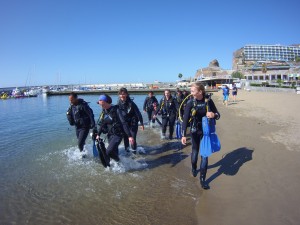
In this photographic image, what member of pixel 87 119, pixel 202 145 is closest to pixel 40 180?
pixel 87 119

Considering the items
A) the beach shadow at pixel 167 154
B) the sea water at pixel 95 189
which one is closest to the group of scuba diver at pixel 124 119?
the sea water at pixel 95 189

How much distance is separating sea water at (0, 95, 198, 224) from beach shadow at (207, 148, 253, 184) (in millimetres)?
817

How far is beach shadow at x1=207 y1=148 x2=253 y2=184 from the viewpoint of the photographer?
5602 mm

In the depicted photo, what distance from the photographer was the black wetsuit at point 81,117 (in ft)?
22.0

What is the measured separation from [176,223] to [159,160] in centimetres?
330

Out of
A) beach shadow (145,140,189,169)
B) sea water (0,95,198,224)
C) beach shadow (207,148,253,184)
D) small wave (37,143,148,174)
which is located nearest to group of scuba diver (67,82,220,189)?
small wave (37,143,148,174)

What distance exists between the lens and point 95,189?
17.3 ft

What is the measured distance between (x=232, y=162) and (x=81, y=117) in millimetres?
4219

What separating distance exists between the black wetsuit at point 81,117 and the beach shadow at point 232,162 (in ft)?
11.4

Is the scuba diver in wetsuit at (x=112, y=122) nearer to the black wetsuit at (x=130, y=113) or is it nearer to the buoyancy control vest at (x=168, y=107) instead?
the black wetsuit at (x=130, y=113)

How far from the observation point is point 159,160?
7137 mm

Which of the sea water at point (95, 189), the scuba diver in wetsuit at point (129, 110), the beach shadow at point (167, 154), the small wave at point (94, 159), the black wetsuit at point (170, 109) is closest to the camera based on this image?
the sea water at point (95, 189)

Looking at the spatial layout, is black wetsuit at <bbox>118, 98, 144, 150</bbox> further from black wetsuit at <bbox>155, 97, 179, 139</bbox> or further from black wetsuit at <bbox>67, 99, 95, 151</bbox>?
black wetsuit at <bbox>155, 97, 179, 139</bbox>

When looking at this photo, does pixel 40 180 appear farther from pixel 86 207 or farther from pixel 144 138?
pixel 144 138
